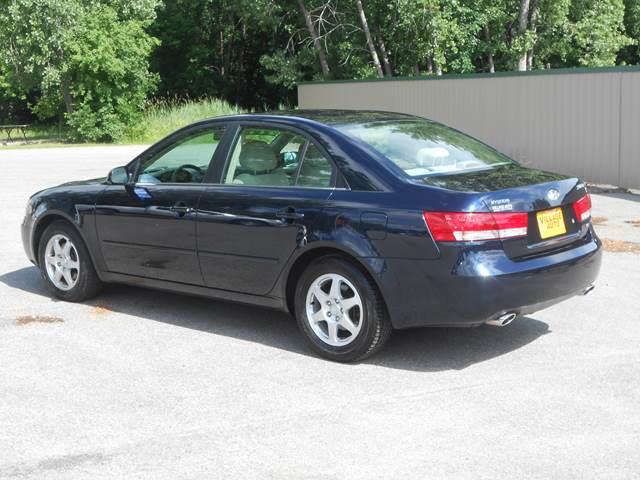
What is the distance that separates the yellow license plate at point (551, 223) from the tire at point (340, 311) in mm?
1083

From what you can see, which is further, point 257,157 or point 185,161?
point 185,161

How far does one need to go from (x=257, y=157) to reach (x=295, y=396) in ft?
6.41

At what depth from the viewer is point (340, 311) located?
6031 mm

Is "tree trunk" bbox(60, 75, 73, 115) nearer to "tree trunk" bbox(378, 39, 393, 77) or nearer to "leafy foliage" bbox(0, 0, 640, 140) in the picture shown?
"leafy foliage" bbox(0, 0, 640, 140)

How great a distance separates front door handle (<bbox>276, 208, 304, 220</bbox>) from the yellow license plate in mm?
1495

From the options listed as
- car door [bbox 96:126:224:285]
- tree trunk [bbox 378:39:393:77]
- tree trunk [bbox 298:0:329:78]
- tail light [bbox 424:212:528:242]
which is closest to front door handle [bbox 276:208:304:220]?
car door [bbox 96:126:224:285]

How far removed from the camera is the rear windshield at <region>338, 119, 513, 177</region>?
6219 millimetres

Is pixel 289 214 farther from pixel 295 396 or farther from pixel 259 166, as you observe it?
pixel 295 396

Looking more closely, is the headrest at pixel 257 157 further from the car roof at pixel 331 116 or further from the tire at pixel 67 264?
the tire at pixel 67 264

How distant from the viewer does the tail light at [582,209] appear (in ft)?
20.6

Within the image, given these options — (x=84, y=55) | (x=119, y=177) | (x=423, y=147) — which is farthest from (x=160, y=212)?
(x=84, y=55)

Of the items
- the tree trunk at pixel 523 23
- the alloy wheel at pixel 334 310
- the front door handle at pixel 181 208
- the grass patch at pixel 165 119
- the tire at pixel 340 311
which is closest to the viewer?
the tire at pixel 340 311

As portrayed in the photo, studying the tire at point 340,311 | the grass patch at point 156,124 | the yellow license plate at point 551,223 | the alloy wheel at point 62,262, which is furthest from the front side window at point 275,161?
the grass patch at point 156,124

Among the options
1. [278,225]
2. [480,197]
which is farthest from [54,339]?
[480,197]
